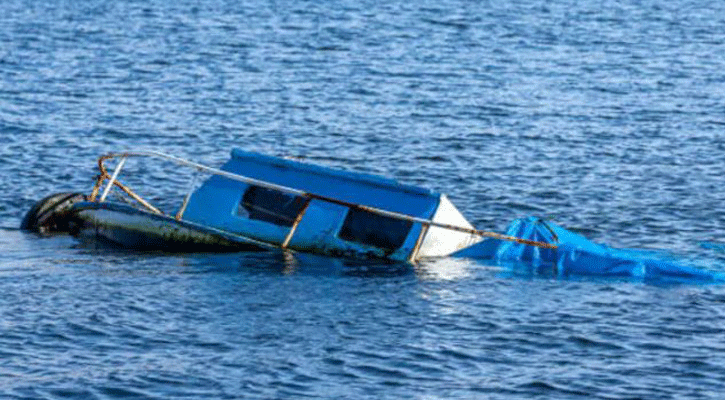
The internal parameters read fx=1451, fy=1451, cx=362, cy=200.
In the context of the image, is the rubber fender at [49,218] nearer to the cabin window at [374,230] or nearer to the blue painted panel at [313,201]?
the blue painted panel at [313,201]

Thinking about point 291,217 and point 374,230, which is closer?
point 374,230

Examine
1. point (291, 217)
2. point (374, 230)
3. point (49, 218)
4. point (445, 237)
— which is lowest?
point (49, 218)

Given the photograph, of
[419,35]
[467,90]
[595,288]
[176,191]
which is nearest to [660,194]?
[595,288]

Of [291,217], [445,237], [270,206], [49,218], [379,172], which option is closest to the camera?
[445,237]

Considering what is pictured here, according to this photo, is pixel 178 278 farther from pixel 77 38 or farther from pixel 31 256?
pixel 77 38

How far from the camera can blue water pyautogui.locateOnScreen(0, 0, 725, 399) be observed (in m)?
30.0

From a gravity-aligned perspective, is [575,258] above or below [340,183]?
above

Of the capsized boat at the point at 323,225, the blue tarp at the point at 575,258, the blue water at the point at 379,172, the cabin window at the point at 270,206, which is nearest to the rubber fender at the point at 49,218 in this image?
the capsized boat at the point at 323,225

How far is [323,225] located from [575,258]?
676cm

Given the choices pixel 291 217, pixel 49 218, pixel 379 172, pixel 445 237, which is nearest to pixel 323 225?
pixel 291 217

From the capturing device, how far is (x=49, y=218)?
41.3 metres

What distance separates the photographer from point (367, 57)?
73.5m

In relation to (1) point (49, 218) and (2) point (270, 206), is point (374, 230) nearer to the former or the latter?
(2) point (270, 206)

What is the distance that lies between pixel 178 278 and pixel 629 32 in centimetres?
5251
